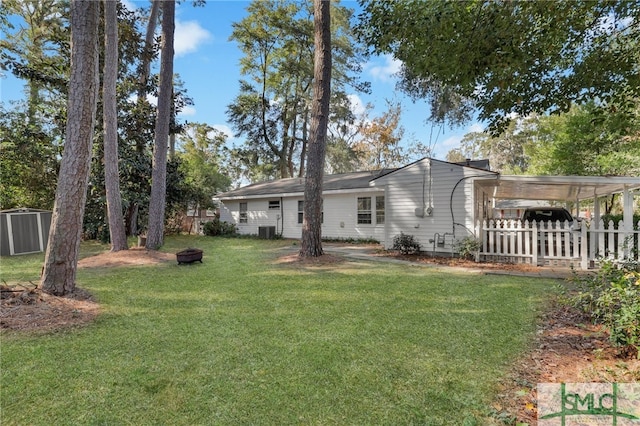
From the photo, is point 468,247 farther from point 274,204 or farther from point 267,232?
point 274,204

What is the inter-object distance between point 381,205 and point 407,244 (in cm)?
400

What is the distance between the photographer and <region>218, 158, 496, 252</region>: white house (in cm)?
1057

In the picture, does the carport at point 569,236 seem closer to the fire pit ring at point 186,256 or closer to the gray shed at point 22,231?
the fire pit ring at point 186,256

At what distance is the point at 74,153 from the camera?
5156 mm

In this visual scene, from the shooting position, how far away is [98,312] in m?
4.73

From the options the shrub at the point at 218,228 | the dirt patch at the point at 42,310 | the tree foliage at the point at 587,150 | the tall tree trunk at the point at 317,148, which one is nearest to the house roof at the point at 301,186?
the shrub at the point at 218,228

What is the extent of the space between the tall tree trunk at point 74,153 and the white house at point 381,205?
29.6 ft

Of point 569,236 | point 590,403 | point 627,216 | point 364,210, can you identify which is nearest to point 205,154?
point 364,210

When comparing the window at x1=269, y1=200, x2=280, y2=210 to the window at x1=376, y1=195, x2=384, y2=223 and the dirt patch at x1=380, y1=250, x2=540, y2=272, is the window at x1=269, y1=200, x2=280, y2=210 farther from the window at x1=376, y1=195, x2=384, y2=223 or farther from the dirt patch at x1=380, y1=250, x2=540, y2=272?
the dirt patch at x1=380, y1=250, x2=540, y2=272

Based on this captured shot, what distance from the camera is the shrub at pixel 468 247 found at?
382 inches

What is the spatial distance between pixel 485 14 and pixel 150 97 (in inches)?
665

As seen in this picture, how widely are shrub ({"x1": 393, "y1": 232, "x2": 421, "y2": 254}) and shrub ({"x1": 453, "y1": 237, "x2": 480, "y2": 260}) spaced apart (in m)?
1.32

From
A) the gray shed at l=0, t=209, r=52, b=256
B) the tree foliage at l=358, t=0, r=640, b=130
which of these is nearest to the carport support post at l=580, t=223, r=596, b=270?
the tree foliage at l=358, t=0, r=640, b=130

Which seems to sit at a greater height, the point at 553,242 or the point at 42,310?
the point at 553,242
